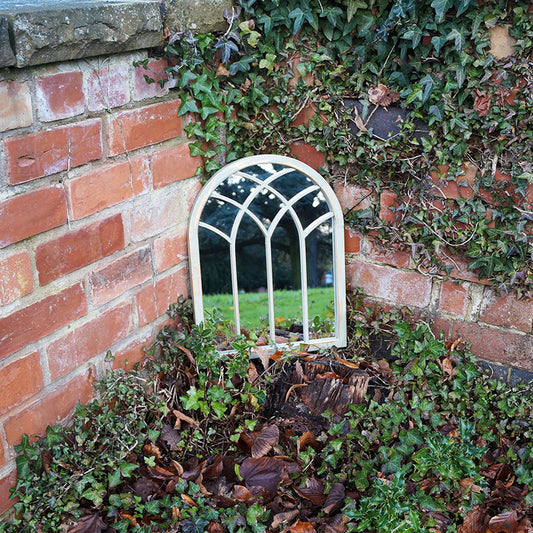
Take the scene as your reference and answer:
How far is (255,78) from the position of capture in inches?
87.7

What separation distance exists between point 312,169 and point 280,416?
94 centimetres

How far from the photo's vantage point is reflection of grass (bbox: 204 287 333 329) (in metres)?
2.72

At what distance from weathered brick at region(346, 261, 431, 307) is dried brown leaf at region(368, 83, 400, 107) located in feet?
2.16

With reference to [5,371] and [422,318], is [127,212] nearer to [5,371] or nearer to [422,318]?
[5,371]

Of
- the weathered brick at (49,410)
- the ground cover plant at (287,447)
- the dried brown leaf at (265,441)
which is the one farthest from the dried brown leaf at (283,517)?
the weathered brick at (49,410)

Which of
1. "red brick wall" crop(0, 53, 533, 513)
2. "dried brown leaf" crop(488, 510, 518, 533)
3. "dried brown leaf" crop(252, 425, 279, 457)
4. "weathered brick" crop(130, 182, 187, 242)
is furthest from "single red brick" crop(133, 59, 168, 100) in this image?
"dried brown leaf" crop(488, 510, 518, 533)

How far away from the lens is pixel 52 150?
1659 millimetres

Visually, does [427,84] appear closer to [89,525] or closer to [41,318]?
[41,318]

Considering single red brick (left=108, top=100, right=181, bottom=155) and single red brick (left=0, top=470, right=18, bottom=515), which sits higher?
single red brick (left=108, top=100, right=181, bottom=155)

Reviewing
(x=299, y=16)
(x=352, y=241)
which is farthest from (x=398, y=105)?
(x=352, y=241)

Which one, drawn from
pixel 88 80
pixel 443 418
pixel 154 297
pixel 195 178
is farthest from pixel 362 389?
pixel 88 80

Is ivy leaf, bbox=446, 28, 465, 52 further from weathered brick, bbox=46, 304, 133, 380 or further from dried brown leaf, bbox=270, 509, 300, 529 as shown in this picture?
dried brown leaf, bbox=270, 509, 300, 529

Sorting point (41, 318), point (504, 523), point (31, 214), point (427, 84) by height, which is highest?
point (427, 84)

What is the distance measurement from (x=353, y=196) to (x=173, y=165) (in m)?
0.73
